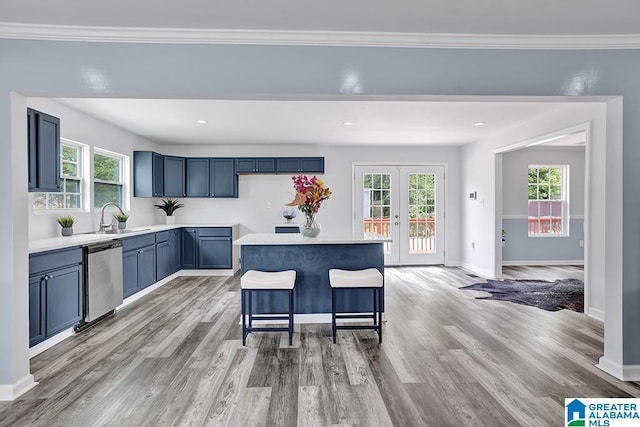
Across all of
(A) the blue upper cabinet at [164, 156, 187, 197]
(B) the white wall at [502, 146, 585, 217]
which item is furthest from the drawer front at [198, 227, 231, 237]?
(B) the white wall at [502, 146, 585, 217]

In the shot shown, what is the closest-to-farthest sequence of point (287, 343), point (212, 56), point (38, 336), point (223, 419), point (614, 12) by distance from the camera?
1. point (223, 419)
2. point (614, 12)
3. point (212, 56)
4. point (38, 336)
5. point (287, 343)

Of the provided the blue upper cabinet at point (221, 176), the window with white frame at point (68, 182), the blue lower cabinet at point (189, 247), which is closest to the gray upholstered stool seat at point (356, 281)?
the window with white frame at point (68, 182)

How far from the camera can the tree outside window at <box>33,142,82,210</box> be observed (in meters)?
4.10

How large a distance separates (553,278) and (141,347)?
6322 mm

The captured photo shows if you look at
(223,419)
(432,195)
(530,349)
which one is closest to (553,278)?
(432,195)

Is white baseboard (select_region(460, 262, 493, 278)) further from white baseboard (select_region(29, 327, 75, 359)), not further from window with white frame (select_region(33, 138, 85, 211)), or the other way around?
window with white frame (select_region(33, 138, 85, 211))

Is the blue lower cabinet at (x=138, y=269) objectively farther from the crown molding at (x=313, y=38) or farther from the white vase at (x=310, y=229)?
the crown molding at (x=313, y=38)

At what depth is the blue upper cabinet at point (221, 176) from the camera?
677cm

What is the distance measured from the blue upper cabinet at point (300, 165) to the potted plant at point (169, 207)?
6.94 ft

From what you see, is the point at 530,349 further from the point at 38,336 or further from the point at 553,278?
the point at 38,336

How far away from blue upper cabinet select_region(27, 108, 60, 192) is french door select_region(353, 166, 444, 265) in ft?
16.5

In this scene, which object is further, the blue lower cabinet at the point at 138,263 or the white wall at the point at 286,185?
the white wall at the point at 286,185

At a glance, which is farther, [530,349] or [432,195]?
[432,195]

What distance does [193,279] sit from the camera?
613 centimetres
